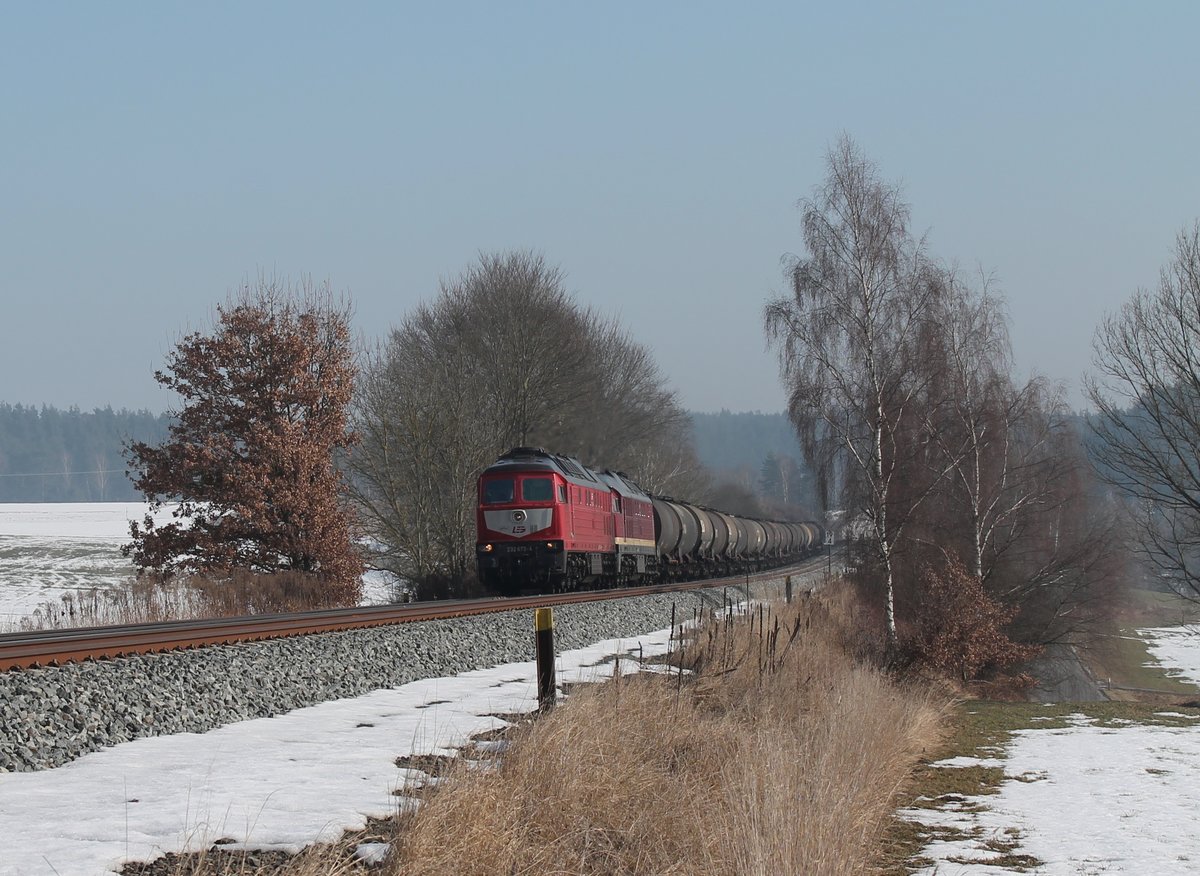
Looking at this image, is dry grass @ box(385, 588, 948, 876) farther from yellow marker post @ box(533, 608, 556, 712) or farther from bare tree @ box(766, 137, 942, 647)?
bare tree @ box(766, 137, 942, 647)

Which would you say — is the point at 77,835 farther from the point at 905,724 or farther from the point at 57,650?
the point at 905,724

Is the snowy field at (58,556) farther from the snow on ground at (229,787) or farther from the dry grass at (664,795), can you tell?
the dry grass at (664,795)

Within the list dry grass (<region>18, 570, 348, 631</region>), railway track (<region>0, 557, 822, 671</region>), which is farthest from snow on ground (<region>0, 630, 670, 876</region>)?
dry grass (<region>18, 570, 348, 631</region>)

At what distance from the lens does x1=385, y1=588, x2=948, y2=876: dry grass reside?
19.6 ft

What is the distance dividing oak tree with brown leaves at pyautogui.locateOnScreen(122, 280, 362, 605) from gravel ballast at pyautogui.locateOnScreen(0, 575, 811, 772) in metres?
11.2

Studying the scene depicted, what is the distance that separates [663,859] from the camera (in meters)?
6.50

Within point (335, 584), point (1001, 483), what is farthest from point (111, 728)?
Result: point (1001, 483)

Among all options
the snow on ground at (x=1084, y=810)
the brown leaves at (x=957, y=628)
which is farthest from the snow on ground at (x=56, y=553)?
the brown leaves at (x=957, y=628)

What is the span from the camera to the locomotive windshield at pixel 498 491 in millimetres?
28500

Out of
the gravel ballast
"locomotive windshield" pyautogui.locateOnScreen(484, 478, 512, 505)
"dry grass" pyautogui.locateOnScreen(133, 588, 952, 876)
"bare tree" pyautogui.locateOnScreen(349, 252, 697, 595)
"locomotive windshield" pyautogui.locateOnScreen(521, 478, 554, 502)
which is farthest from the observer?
"bare tree" pyautogui.locateOnScreen(349, 252, 697, 595)

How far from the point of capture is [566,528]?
28250 millimetres

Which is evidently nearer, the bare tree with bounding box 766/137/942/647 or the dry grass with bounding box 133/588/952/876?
the dry grass with bounding box 133/588/952/876

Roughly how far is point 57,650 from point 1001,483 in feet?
97.2

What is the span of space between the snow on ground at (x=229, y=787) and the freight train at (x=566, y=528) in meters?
17.6
